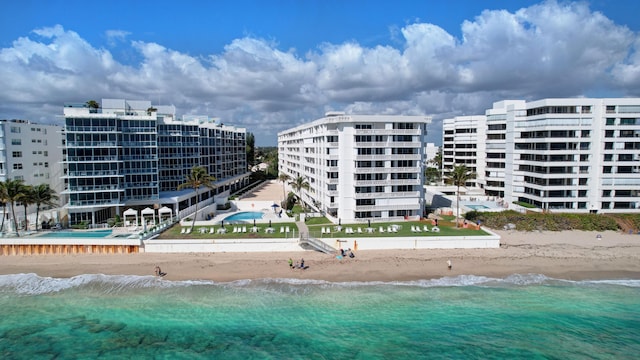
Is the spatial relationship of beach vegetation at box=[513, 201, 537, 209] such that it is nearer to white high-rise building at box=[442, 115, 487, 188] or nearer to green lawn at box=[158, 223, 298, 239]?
white high-rise building at box=[442, 115, 487, 188]

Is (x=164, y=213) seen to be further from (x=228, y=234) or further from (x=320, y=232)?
(x=320, y=232)

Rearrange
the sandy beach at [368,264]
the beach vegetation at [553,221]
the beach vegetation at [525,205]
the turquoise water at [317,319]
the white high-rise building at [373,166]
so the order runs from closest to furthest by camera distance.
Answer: the turquoise water at [317,319] → the sandy beach at [368,264] → the white high-rise building at [373,166] → the beach vegetation at [553,221] → the beach vegetation at [525,205]

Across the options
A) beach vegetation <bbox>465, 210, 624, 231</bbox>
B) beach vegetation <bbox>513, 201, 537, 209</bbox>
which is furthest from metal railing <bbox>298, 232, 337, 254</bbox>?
beach vegetation <bbox>513, 201, 537, 209</bbox>

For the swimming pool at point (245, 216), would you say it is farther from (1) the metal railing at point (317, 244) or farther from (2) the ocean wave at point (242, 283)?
(2) the ocean wave at point (242, 283)

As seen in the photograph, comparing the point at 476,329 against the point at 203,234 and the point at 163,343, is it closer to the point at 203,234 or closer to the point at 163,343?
the point at 163,343

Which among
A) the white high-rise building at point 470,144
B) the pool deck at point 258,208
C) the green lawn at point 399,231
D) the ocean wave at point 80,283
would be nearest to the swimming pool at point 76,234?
the ocean wave at point 80,283

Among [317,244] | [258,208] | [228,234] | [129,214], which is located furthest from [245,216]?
[317,244]
